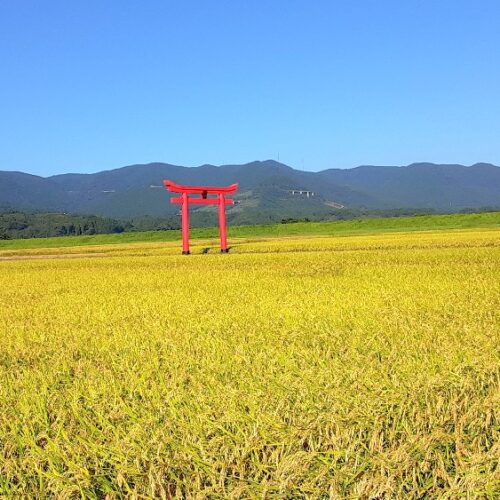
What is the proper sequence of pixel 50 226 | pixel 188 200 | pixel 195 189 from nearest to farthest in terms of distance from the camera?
pixel 188 200 < pixel 195 189 < pixel 50 226

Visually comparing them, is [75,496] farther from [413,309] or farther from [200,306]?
[200,306]

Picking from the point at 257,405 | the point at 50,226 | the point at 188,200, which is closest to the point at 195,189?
the point at 188,200

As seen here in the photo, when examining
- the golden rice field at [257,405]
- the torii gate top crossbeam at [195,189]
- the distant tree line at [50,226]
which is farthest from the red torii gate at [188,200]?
the distant tree line at [50,226]

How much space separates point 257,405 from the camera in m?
2.88

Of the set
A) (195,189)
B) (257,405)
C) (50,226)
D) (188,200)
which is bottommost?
(257,405)

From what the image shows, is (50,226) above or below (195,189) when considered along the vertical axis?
below

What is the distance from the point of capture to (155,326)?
614 centimetres

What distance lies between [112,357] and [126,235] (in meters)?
69.3

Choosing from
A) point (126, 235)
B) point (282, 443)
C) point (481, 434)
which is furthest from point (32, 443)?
point (126, 235)

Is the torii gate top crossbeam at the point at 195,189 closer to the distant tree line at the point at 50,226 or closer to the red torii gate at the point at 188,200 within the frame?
the red torii gate at the point at 188,200

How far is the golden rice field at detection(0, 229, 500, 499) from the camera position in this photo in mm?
2094

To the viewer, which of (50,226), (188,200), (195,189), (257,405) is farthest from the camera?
(50,226)

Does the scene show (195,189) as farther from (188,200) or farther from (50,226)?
(50,226)

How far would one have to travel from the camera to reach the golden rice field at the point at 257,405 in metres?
2.09
